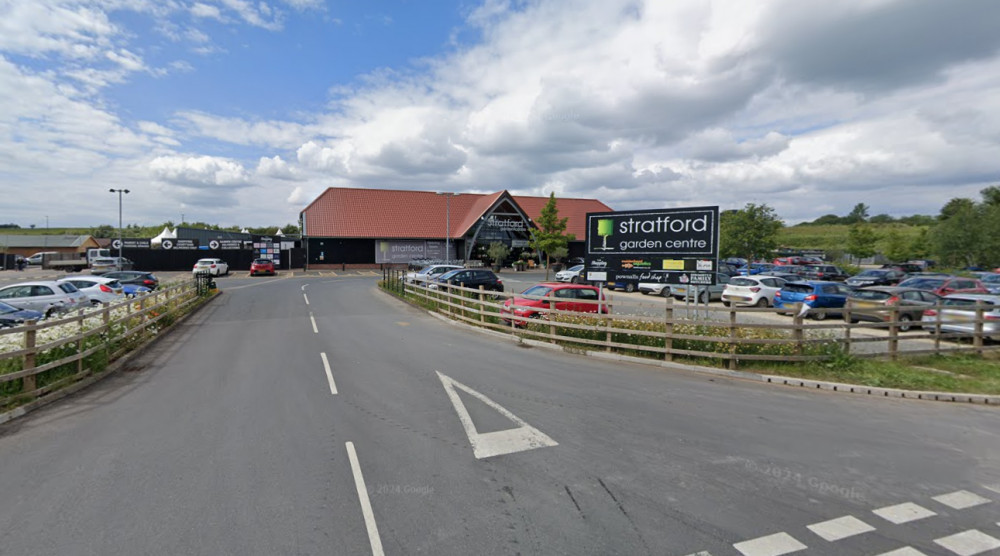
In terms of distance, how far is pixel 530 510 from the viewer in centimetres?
434

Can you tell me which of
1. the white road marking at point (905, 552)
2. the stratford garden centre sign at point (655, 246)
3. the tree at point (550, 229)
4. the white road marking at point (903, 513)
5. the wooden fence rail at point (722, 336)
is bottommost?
the white road marking at point (903, 513)

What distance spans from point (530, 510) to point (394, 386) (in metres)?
4.57

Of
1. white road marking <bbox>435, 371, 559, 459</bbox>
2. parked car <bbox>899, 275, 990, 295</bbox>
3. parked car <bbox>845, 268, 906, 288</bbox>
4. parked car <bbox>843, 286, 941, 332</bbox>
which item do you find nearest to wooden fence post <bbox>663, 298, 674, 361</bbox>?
white road marking <bbox>435, 371, 559, 459</bbox>

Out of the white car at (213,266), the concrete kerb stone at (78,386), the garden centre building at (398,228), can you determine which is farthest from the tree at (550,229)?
the concrete kerb stone at (78,386)

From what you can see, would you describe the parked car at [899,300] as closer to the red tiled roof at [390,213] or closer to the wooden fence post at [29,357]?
the wooden fence post at [29,357]

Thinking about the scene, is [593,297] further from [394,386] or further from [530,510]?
[530,510]

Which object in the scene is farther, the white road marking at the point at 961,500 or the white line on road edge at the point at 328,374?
the white line on road edge at the point at 328,374

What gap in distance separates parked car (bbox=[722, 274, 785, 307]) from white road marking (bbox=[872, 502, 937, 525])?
65.0 ft

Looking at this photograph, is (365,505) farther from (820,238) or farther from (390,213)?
(820,238)

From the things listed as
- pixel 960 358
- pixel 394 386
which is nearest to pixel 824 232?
pixel 960 358

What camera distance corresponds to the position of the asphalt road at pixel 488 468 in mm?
A: 3936

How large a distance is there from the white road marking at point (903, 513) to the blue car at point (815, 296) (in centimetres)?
1687

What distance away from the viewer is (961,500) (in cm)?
471

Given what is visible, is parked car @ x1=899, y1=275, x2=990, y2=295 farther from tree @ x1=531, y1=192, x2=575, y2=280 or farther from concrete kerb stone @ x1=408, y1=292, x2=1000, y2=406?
tree @ x1=531, y1=192, x2=575, y2=280
